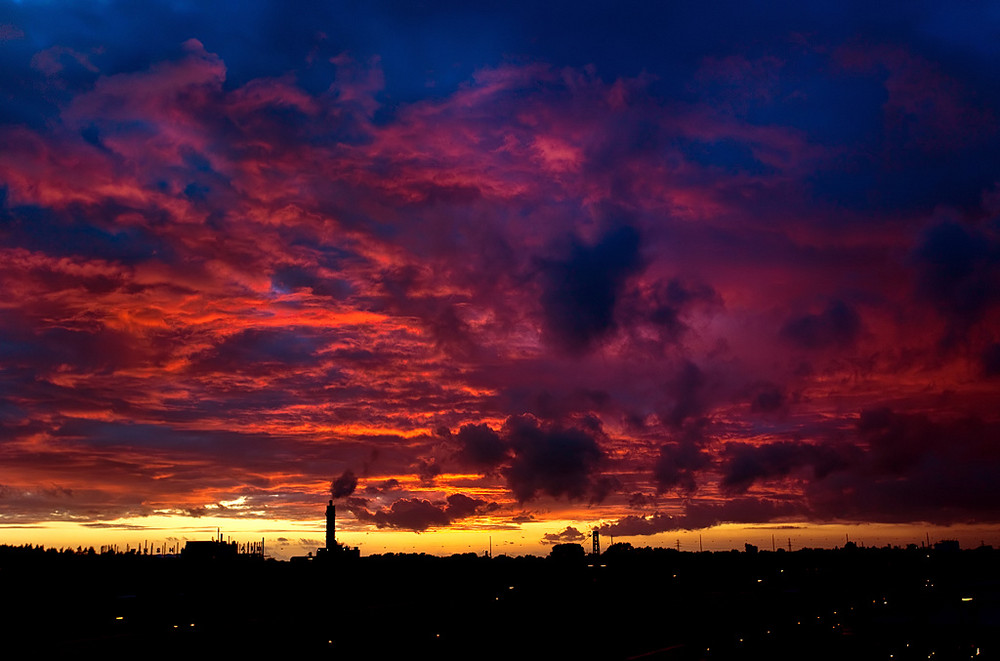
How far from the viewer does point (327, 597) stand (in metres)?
134

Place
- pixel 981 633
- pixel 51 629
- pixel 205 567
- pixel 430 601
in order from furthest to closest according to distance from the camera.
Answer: pixel 205 567, pixel 430 601, pixel 981 633, pixel 51 629

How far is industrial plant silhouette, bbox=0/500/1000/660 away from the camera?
92625 mm

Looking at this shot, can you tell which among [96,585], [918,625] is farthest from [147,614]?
[918,625]

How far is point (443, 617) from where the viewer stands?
11575 cm

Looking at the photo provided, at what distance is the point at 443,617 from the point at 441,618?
92cm

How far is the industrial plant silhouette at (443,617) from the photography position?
92625mm

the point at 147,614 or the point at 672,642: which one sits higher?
the point at 147,614

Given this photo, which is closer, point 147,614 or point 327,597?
point 147,614

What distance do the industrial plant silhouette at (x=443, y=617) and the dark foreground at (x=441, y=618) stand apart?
341 mm

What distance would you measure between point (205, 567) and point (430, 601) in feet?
232

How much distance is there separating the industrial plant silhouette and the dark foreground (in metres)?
0.34

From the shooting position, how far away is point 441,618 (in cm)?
11488

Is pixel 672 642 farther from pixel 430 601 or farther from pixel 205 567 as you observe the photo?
pixel 205 567

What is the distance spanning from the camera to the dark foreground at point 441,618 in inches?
3637
